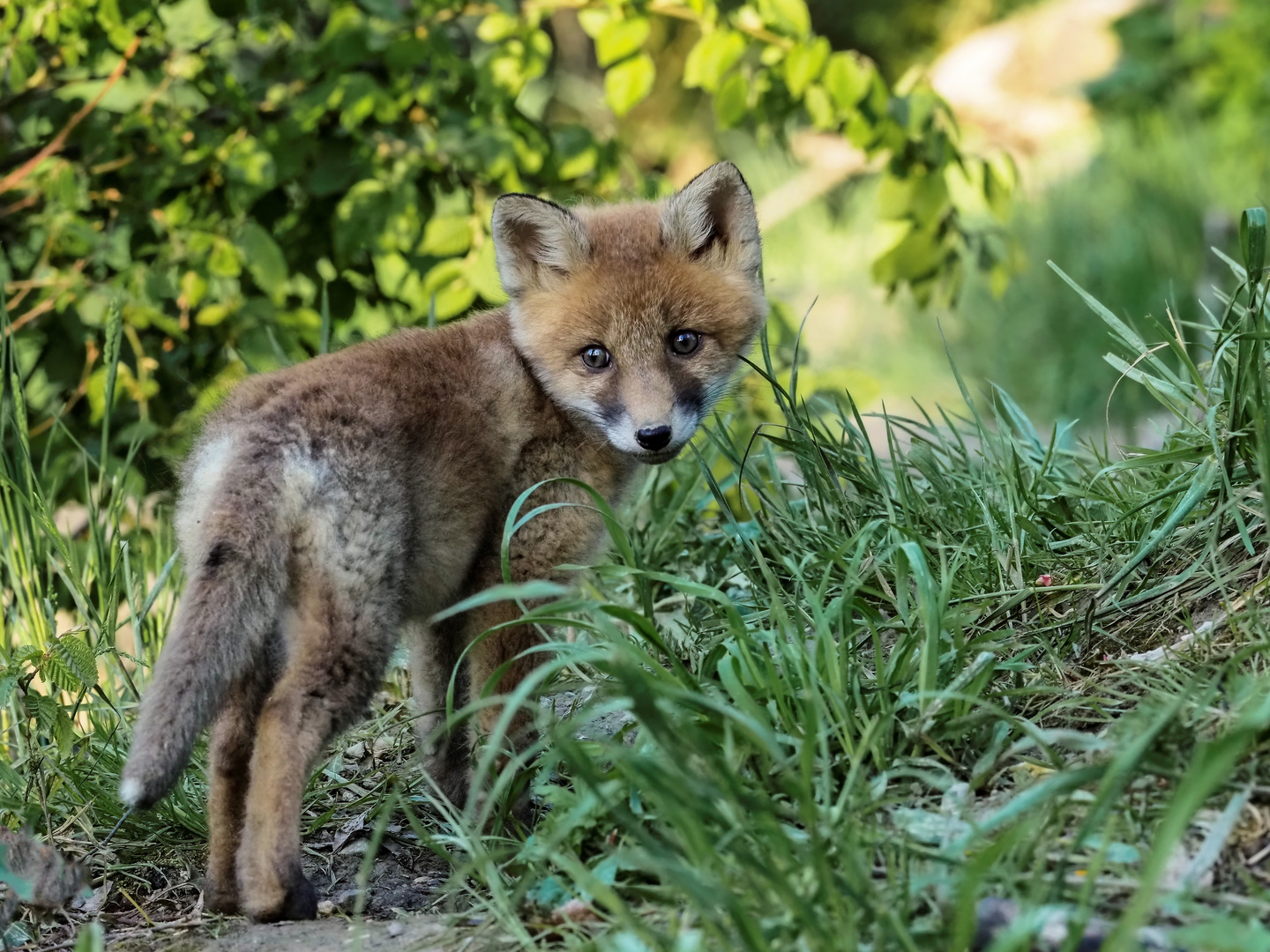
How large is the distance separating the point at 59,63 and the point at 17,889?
127 inches

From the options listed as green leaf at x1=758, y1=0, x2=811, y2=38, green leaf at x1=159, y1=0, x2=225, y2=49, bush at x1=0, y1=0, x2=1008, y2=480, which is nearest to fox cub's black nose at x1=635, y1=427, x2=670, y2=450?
bush at x1=0, y1=0, x2=1008, y2=480

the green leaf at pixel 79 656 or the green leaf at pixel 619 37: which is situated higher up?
the green leaf at pixel 619 37

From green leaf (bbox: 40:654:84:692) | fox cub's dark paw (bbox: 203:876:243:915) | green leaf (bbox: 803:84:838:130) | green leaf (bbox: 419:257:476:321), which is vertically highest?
green leaf (bbox: 803:84:838:130)

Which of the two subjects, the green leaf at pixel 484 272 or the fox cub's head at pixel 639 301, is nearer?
the fox cub's head at pixel 639 301

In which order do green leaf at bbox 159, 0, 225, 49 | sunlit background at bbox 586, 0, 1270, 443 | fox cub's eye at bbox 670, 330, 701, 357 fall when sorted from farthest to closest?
sunlit background at bbox 586, 0, 1270, 443
green leaf at bbox 159, 0, 225, 49
fox cub's eye at bbox 670, 330, 701, 357

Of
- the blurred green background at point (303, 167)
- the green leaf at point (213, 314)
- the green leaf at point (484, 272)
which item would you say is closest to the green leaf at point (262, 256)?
the blurred green background at point (303, 167)

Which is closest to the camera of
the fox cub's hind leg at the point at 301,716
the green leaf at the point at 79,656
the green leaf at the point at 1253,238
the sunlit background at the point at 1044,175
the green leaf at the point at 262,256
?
the fox cub's hind leg at the point at 301,716

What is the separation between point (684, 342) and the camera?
3.53 meters

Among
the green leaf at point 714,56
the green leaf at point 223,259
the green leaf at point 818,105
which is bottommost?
the green leaf at point 223,259

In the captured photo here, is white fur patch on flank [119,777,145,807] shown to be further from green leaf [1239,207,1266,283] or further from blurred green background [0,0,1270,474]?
green leaf [1239,207,1266,283]

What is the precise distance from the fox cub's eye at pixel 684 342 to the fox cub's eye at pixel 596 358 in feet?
0.64

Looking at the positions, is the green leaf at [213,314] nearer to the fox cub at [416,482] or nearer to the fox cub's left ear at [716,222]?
the fox cub at [416,482]

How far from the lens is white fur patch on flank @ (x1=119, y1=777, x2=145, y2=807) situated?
2385mm

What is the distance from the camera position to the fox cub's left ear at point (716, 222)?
358 centimetres
